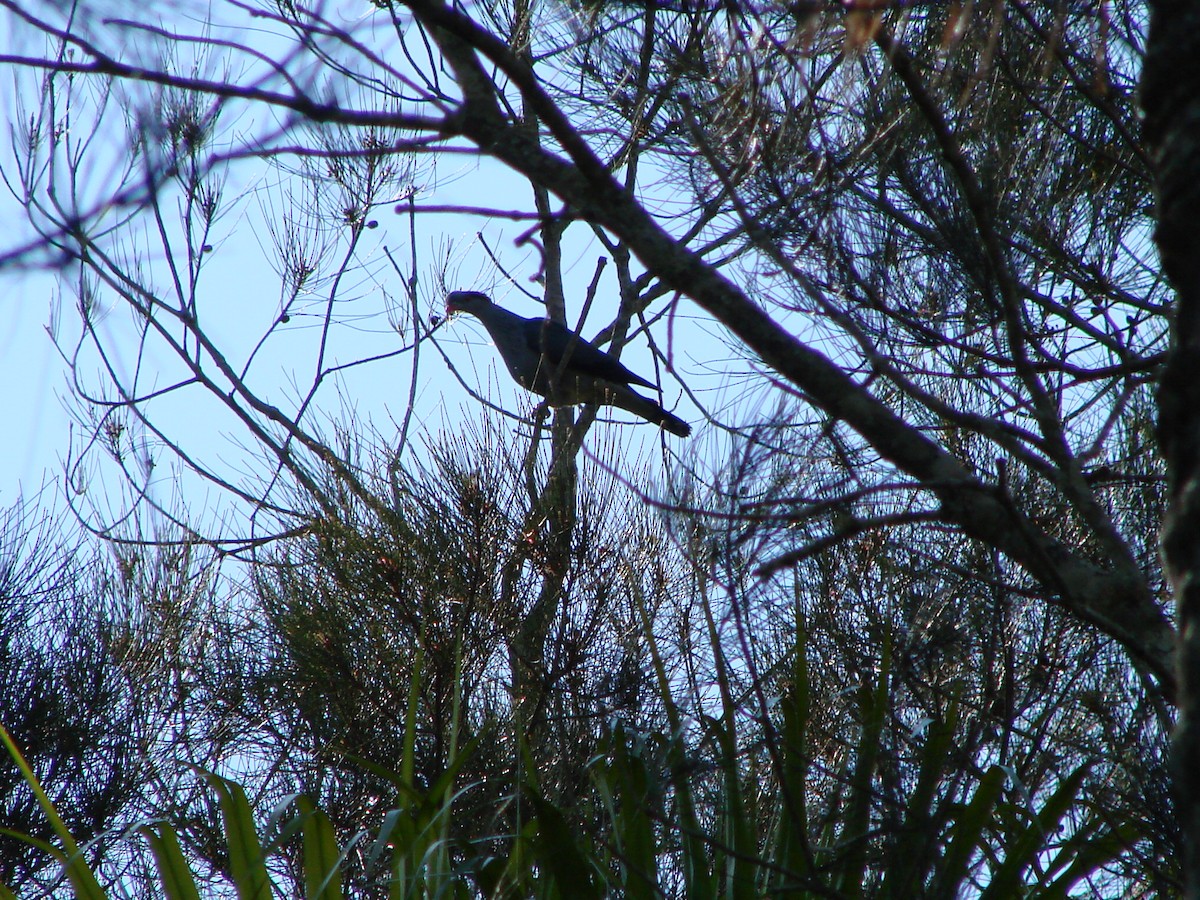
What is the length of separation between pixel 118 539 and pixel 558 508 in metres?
1.58

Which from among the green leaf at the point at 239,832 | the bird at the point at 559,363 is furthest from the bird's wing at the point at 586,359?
the green leaf at the point at 239,832

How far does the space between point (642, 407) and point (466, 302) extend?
2.99ft

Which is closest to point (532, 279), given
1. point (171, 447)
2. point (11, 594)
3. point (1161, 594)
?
point (1161, 594)

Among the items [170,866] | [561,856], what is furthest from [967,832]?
[170,866]

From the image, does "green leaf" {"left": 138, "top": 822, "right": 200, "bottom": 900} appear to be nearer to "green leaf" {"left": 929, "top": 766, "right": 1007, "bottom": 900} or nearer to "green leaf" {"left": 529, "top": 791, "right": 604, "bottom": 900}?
"green leaf" {"left": 529, "top": 791, "right": 604, "bottom": 900}

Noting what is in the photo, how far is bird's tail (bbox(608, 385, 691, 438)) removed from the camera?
434 cm

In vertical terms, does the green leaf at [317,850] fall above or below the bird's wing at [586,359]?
below

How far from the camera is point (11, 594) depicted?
343 cm

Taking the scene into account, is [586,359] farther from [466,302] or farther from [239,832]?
[239,832]

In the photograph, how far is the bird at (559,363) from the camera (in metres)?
3.95

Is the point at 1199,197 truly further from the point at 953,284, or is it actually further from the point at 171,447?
the point at 171,447

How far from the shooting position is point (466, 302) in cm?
483

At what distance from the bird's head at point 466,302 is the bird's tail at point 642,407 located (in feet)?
2.27

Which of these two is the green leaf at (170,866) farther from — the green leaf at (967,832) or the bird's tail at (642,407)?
the bird's tail at (642,407)
